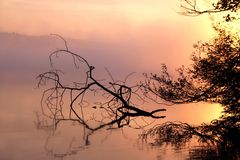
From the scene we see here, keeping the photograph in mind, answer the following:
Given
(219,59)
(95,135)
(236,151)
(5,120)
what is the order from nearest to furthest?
(236,151), (219,59), (95,135), (5,120)

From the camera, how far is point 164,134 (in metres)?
21.7

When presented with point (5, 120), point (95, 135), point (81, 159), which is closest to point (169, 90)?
point (81, 159)

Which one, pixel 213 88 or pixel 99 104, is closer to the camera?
pixel 213 88

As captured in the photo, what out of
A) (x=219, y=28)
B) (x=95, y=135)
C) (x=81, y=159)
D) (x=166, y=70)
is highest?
(x=219, y=28)

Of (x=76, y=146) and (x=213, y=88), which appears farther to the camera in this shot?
(x=76, y=146)

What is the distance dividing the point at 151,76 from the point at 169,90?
45.1 inches

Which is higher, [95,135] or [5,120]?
[5,120]

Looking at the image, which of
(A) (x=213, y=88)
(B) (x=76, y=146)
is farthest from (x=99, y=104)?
(A) (x=213, y=88)

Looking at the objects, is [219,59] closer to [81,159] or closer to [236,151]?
[236,151]

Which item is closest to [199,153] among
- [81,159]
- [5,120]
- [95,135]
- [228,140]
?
[228,140]

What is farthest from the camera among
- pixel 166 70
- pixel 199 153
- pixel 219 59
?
pixel 166 70

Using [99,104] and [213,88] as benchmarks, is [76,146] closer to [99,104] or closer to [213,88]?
[99,104]

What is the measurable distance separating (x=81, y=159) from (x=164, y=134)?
3.49 meters

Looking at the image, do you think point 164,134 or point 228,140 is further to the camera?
point 164,134
